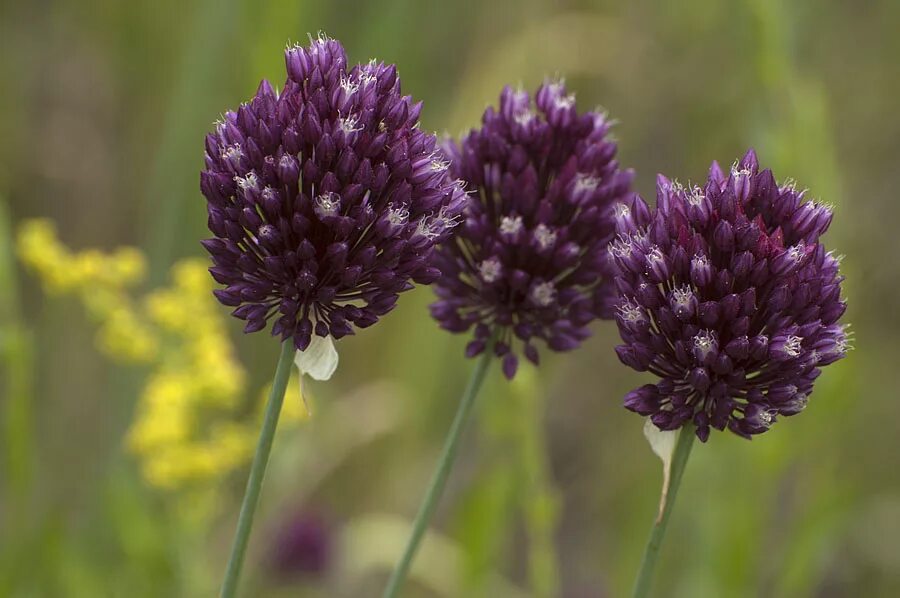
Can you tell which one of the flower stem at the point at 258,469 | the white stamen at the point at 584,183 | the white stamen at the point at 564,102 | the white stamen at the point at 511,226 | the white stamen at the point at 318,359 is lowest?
the flower stem at the point at 258,469

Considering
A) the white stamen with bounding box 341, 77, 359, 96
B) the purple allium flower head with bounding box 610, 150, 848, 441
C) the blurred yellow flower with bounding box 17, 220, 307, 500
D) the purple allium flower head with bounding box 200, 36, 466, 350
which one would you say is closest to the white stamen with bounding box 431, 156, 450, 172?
the purple allium flower head with bounding box 200, 36, 466, 350

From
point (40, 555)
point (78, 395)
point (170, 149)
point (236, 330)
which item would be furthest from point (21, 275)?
point (40, 555)

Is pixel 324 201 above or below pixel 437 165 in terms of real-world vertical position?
below

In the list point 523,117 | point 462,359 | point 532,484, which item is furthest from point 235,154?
point 462,359

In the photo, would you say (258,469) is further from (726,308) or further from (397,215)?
(726,308)

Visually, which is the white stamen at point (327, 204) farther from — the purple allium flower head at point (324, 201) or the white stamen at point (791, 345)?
the white stamen at point (791, 345)

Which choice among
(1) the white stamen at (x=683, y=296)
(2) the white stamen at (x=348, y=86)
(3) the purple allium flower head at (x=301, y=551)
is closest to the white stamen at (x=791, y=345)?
(1) the white stamen at (x=683, y=296)

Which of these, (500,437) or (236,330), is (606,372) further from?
(500,437)
